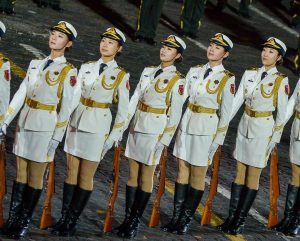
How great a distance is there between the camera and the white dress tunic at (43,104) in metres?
14.8

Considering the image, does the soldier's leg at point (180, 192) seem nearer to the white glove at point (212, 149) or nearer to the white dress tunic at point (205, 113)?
the white dress tunic at point (205, 113)

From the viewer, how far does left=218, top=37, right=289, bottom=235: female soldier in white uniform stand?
54.0 feet

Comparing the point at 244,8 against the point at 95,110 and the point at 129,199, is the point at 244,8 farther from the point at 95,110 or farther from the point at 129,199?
the point at 95,110

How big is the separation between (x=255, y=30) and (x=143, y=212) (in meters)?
12.8

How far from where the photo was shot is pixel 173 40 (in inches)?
623

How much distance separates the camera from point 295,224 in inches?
671

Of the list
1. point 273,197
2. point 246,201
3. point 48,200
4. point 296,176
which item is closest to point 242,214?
point 246,201

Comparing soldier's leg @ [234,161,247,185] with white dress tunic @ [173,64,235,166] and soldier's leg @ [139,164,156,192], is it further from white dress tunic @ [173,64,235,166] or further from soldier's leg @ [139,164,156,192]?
soldier's leg @ [139,164,156,192]

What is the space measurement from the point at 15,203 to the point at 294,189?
13.2 feet

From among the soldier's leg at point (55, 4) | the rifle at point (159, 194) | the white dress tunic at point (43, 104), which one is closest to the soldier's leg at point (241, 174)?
the rifle at point (159, 194)

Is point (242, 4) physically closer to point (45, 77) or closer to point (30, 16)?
point (30, 16)

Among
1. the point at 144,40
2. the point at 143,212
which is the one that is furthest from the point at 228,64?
the point at 143,212

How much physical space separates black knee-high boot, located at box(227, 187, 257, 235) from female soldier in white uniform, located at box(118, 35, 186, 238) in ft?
4.41

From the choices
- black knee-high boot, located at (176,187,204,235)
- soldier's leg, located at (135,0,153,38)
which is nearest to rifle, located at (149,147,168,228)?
black knee-high boot, located at (176,187,204,235)
